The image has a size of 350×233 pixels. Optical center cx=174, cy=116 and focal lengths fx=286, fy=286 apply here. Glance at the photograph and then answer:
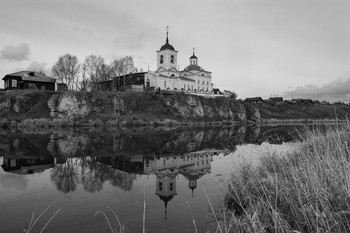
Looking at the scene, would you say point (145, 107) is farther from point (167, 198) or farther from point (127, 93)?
point (167, 198)

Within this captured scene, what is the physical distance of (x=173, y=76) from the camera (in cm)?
9806

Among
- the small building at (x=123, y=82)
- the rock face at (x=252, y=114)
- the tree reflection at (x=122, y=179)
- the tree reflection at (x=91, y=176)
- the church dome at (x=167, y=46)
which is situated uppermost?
the church dome at (x=167, y=46)

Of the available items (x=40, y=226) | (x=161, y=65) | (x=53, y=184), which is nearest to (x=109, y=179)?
(x=53, y=184)

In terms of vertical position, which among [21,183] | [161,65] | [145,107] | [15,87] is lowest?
[21,183]

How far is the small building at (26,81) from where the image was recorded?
7200cm

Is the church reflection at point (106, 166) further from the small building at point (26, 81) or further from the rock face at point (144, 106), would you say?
the small building at point (26, 81)

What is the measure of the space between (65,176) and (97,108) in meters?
55.5

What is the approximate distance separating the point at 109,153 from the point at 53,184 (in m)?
10.3

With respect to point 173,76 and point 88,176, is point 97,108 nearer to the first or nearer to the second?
point 173,76

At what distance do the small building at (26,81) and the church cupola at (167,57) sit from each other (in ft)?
125

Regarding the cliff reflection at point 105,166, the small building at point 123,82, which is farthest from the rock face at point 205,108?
the cliff reflection at point 105,166

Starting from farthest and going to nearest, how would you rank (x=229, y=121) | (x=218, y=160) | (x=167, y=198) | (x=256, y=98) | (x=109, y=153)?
(x=256, y=98), (x=229, y=121), (x=109, y=153), (x=218, y=160), (x=167, y=198)

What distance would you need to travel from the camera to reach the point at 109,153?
2391 centimetres

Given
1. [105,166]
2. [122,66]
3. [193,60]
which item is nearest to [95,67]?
[122,66]
